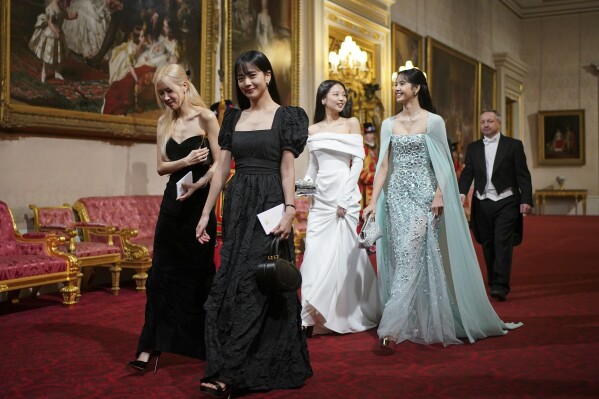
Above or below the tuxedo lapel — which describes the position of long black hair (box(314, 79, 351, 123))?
above

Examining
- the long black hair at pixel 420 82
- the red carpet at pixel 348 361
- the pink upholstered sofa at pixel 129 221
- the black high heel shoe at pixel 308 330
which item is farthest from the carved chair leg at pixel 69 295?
the long black hair at pixel 420 82

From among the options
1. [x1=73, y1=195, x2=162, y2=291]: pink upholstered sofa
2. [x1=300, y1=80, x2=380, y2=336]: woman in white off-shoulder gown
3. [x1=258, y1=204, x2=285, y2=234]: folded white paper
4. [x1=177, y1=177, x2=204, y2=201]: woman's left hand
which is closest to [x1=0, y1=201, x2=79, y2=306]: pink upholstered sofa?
[x1=73, y1=195, x2=162, y2=291]: pink upholstered sofa

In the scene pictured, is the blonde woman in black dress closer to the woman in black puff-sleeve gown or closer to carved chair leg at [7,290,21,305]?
the woman in black puff-sleeve gown

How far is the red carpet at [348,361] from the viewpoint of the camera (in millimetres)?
3760

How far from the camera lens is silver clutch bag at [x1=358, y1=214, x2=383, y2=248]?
4840 millimetres

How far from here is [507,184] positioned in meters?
6.84

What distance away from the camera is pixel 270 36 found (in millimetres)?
11125

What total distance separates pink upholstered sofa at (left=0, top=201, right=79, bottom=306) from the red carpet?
0.83 ft

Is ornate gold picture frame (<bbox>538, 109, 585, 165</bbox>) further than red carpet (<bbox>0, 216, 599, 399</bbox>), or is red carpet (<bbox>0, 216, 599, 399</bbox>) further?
ornate gold picture frame (<bbox>538, 109, 585, 165</bbox>)

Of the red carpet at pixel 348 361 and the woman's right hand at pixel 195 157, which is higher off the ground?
the woman's right hand at pixel 195 157

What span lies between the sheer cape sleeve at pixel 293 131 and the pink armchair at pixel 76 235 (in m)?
3.91

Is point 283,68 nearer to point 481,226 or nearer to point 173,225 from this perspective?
point 481,226

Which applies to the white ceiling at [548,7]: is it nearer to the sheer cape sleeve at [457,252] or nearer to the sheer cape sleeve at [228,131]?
the sheer cape sleeve at [457,252]

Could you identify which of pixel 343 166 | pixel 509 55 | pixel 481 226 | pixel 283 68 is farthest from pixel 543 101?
pixel 343 166
